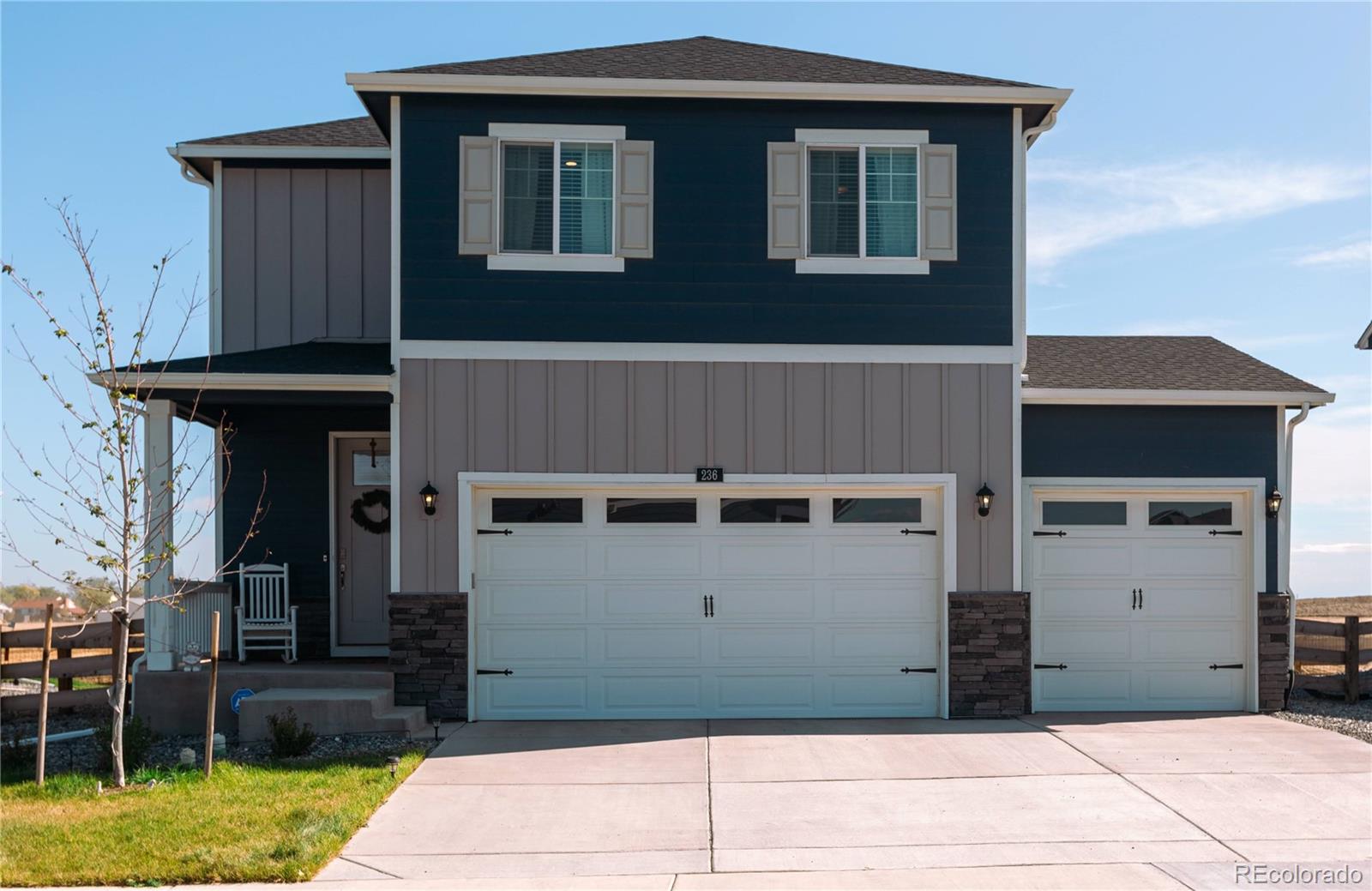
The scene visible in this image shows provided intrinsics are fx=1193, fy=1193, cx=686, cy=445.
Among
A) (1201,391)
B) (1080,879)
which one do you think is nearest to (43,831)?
(1080,879)

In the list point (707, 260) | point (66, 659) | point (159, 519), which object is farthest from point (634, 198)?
point (66, 659)

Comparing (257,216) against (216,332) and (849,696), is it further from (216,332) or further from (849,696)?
(849,696)

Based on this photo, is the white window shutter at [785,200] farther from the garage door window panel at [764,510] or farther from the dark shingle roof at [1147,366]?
the dark shingle roof at [1147,366]

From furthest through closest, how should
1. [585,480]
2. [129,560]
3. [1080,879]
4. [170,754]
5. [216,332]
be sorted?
[216,332] < [585,480] < [170,754] < [129,560] < [1080,879]

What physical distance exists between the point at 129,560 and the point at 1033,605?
8003mm

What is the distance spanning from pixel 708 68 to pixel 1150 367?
5.52m

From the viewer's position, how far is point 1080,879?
638 cm

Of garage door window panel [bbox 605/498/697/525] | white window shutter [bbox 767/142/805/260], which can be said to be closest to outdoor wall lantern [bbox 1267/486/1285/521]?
white window shutter [bbox 767/142/805/260]

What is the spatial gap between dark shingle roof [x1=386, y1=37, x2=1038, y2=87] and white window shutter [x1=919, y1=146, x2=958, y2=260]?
0.68m

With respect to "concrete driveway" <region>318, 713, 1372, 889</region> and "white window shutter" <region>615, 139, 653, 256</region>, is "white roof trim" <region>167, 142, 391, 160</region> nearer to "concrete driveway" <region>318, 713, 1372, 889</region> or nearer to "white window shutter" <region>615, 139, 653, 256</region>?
"white window shutter" <region>615, 139, 653, 256</region>

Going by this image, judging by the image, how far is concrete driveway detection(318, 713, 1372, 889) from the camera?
6672 millimetres

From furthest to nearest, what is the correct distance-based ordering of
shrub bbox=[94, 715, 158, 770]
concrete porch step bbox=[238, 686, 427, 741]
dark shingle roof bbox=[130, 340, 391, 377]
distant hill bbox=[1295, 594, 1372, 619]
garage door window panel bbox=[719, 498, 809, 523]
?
distant hill bbox=[1295, 594, 1372, 619], garage door window panel bbox=[719, 498, 809, 523], dark shingle roof bbox=[130, 340, 391, 377], concrete porch step bbox=[238, 686, 427, 741], shrub bbox=[94, 715, 158, 770]

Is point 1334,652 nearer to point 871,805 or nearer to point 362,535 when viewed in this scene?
point 871,805

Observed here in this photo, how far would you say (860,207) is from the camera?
11.1 m
